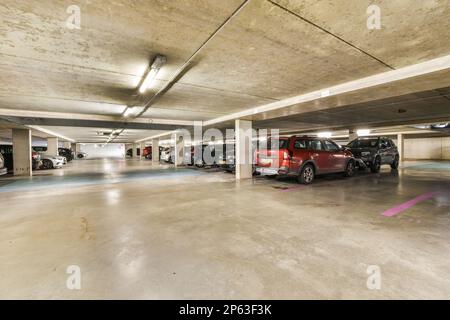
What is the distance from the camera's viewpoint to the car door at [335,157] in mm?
7242

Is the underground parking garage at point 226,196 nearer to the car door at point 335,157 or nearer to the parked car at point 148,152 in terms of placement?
the car door at point 335,157

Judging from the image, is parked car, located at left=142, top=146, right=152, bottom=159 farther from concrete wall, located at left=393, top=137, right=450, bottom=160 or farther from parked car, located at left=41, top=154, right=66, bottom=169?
concrete wall, located at left=393, top=137, right=450, bottom=160

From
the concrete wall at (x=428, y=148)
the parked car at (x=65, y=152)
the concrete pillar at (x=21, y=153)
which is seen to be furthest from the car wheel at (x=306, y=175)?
the parked car at (x=65, y=152)

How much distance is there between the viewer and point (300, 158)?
638cm

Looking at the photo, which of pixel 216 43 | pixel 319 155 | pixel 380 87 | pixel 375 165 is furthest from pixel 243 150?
pixel 375 165

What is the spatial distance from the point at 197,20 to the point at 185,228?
2.72 metres

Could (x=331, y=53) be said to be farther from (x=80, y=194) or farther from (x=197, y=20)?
(x=80, y=194)

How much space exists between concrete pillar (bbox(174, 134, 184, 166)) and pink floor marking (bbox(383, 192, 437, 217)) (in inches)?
501

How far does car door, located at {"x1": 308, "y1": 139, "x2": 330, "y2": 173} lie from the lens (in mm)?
6760

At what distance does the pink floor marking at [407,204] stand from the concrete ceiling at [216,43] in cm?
242

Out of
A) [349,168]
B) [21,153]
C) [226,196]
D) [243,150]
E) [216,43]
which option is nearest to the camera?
[216,43]

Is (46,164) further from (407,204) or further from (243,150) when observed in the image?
(407,204)

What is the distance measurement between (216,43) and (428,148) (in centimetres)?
2722
